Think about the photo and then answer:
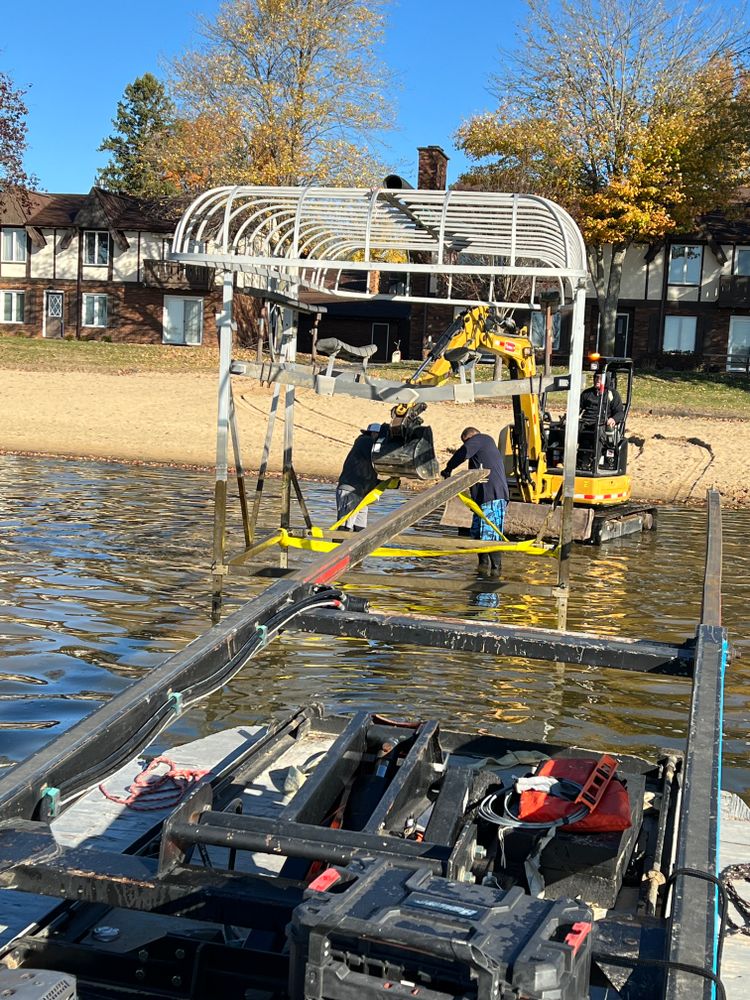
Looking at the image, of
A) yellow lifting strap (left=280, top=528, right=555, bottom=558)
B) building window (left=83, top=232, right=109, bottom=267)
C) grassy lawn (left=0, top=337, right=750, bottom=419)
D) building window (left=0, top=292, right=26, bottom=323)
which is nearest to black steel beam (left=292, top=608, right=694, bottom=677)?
yellow lifting strap (left=280, top=528, right=555, bottom=558)

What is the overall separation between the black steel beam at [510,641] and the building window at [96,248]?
52.1 meters

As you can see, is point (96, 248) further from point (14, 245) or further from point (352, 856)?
point (352, 856)

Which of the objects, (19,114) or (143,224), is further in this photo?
(143,224)

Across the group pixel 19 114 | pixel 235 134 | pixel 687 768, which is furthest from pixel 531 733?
pixel 19 114

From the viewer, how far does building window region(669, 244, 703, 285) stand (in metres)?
49.5

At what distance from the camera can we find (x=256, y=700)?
870 centimetres

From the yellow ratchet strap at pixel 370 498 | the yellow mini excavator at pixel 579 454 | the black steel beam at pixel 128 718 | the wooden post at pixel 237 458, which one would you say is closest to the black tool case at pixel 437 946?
the black steel beam at pixel 128 718

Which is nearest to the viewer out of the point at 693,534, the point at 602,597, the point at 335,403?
the point at 602,597

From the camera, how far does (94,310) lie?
54938 millimetres

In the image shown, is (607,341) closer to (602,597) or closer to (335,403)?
(335,403)

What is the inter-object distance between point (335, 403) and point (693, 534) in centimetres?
1295

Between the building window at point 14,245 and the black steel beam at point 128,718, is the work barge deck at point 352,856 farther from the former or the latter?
the building window at point 14,245

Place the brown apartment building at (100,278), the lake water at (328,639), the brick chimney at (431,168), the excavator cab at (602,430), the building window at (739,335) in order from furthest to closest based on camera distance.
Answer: the brown apartment building at (100,278), the building window at (739,335), the brick chimney at (431,168), the excavator cab at (602,430), the lake water at (328,639)

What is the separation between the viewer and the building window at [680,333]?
162ft
